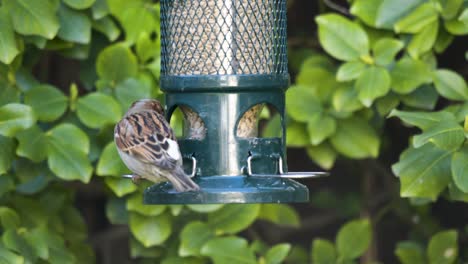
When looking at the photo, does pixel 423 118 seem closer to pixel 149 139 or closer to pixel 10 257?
pixel 149 139

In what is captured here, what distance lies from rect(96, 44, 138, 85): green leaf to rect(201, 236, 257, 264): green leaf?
2.56 feet

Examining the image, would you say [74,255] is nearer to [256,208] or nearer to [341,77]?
[256,208]

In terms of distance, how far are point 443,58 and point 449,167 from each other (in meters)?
1.21

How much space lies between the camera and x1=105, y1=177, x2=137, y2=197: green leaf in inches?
165

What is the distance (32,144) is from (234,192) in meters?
1.09

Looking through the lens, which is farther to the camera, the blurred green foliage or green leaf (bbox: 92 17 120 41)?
green leaf (bbox: 92 17 120 41)

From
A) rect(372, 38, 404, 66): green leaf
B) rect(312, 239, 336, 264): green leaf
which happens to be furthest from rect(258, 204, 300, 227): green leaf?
rect(372, 38, 404, 66): green leaf

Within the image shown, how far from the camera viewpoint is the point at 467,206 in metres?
5.52

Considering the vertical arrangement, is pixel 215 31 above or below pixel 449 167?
above

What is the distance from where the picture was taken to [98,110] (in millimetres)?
4176

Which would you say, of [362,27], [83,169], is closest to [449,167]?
[362,27]

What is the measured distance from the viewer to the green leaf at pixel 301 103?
4.35 meters

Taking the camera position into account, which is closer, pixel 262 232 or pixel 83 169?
pixel 83 169

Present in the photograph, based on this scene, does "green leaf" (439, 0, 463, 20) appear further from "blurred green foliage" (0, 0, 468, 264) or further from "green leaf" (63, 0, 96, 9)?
"green leaf" (63, 0, 96, 9)
